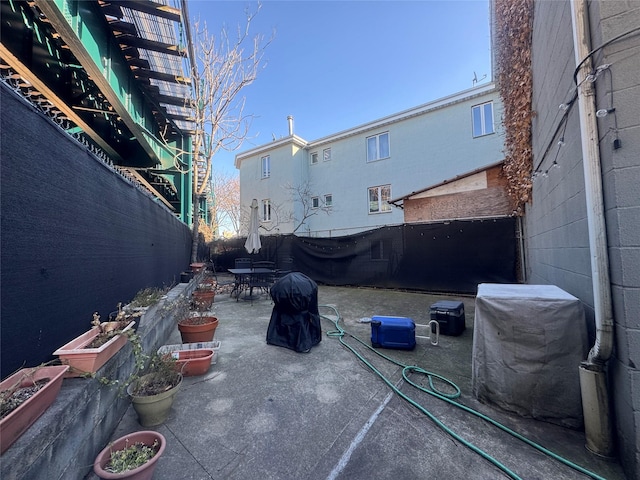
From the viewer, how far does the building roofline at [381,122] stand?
9.02 m

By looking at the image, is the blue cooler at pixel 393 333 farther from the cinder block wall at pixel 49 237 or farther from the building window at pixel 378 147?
the building window at pixel 378 147

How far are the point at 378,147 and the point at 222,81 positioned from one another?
21.7 feet

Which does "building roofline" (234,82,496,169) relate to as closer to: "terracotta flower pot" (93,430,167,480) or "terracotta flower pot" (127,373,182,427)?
"terracotta flower pot" (127,373,182,427)

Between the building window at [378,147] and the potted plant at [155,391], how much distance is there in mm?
10733

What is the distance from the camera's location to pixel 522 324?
2012 millimetres

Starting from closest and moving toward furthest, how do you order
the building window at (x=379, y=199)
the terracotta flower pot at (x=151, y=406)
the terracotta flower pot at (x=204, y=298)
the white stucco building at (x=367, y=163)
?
the terracotta flower pot at (x=151, y=406) → the terracotta flower pot at (x=204, y=298) → the white stucco building at (x=367, y=163) → the building window at (x=379, y=199)

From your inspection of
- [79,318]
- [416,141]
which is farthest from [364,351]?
[416,141]

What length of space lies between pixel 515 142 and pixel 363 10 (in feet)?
15.1

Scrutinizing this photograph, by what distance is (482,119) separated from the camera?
8.99 m

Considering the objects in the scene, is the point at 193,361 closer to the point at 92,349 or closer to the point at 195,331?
the point at 195,331

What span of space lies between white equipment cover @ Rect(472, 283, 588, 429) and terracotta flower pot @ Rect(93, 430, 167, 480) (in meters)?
2.28

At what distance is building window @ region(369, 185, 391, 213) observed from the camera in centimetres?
1095

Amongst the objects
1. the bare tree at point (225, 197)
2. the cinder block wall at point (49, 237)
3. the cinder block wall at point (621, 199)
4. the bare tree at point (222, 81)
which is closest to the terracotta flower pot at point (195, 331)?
the cinder block wall at point (49, 237)

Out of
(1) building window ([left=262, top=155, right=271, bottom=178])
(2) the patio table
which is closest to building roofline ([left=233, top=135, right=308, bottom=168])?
(1) building window ([left=262, top=155, right=271, bottom=178])
